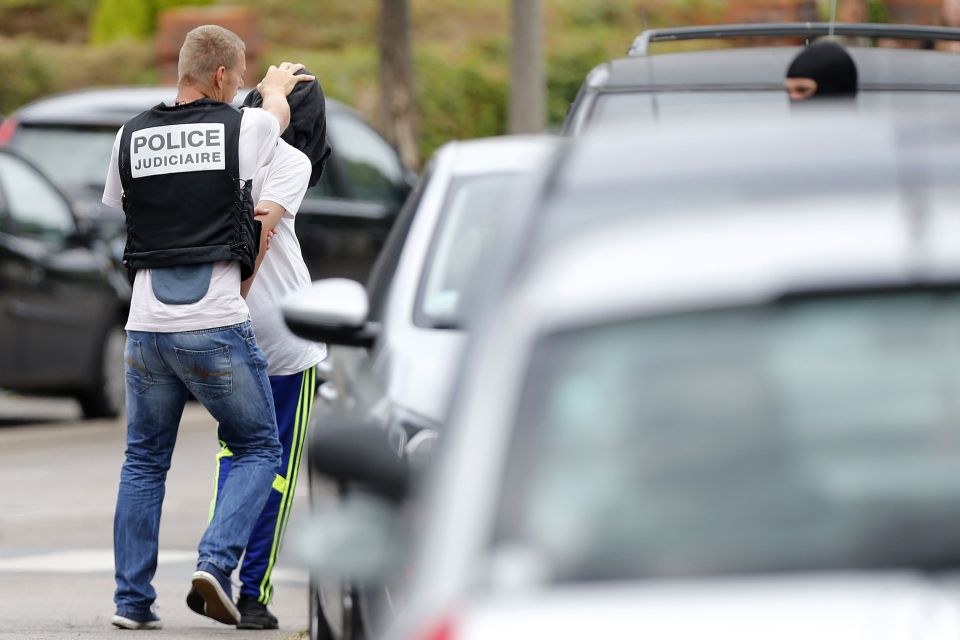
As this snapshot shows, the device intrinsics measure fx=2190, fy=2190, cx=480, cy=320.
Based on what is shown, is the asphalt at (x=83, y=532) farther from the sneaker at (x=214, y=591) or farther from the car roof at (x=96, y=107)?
the car roof at (x=96, y=107)

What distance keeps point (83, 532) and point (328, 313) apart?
16.7 feet

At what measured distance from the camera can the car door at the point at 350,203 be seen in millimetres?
14750

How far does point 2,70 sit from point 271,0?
5.88 metres

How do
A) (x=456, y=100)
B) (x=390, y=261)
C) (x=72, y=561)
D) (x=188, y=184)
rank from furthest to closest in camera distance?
1. (x=456, y=100)
2. (x=72, y=561)
3. (x=188, y=184)
4. (x=390, y=261)

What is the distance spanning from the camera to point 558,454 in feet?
9.29

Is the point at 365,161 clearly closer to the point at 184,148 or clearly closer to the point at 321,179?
the point at 321,179

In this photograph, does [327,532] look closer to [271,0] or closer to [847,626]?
[847,626]

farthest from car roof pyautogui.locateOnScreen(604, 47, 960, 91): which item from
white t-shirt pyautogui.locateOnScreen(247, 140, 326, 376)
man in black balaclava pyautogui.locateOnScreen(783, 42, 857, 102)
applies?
white t-shirt pyautogui.locateOnScreen(247, 140, 326, 376)

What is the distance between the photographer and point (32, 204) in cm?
1350

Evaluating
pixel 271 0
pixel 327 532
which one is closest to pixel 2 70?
pixel 271 0

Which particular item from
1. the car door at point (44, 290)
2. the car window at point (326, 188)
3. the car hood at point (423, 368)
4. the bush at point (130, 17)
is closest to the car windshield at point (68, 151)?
the car door at point (44, 290)

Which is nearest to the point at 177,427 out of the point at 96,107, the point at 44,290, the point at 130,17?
the point at 44,290

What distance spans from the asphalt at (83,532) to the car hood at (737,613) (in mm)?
4115

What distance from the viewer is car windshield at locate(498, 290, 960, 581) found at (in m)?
Result: 2.80
